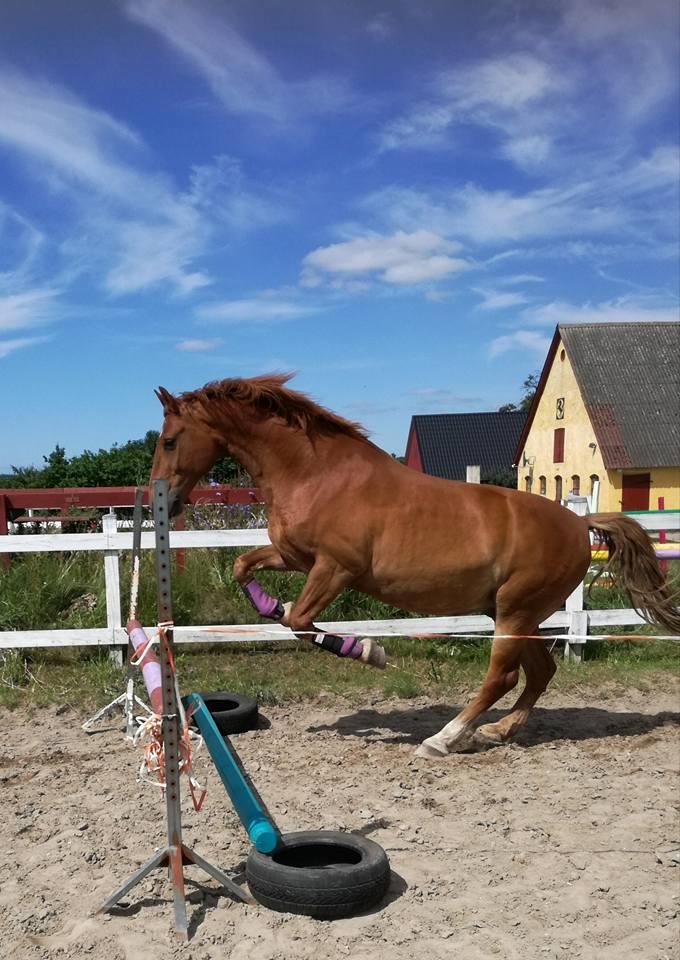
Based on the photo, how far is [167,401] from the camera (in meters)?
4.66

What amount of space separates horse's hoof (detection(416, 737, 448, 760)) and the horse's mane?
6.54 feet

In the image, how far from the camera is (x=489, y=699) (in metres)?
5.02

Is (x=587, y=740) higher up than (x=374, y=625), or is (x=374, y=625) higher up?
(x=374, y=625)

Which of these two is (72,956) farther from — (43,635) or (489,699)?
(43,635)

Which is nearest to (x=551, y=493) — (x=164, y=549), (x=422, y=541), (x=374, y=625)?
(x=374, y=625)

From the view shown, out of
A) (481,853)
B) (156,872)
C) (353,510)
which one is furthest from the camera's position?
(353,510)

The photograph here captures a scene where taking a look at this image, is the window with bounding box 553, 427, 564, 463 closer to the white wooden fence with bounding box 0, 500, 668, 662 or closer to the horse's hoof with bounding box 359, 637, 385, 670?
the white wooden fence with bounding box 0, 500, 668, 662

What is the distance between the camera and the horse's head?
4.65 metres

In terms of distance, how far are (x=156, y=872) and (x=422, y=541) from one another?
7.48 feet

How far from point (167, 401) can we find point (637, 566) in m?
3.32

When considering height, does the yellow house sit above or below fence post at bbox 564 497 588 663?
above

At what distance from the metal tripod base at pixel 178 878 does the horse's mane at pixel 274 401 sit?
98.9 inches

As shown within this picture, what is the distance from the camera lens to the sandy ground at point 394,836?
9.47ft

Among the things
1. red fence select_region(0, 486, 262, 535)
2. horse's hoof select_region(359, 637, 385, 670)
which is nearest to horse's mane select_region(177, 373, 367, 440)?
horse's hoof select_region(359, 637, 385, 670)
